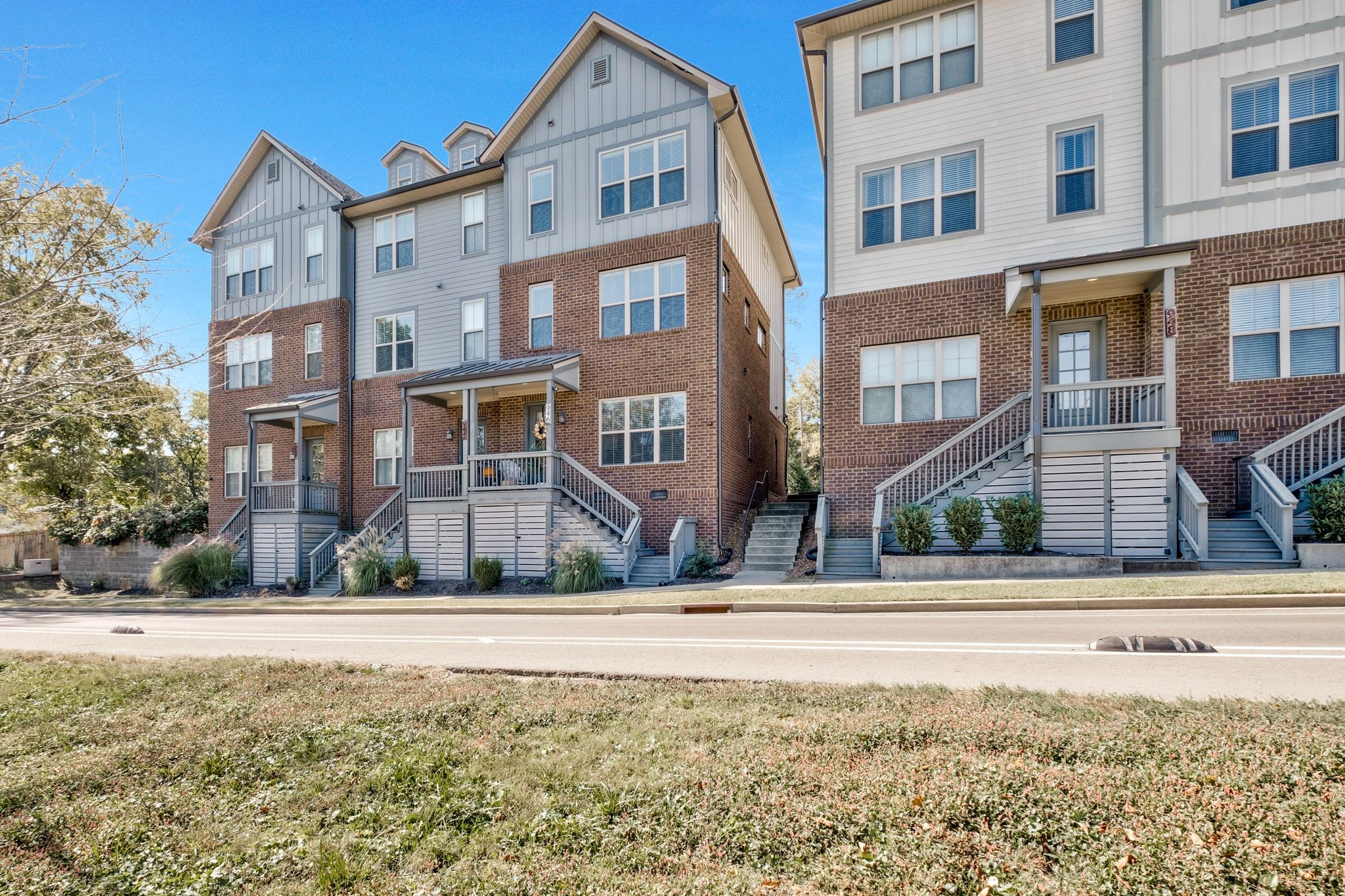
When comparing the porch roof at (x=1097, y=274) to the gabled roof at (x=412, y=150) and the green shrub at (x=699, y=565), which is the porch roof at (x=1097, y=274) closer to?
the green shrub at (x=699, y=565)

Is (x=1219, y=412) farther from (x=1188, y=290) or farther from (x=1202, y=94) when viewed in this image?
(x=1202, y=94)

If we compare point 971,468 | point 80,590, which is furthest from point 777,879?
point 80,590

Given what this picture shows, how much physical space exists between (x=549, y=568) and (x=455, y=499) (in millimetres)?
3411

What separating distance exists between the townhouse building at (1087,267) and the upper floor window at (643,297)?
3732 millimetres

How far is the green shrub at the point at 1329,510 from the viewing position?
1077 cm

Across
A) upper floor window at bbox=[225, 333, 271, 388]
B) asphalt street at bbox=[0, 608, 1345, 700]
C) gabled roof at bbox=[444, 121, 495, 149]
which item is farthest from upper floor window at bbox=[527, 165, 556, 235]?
asphalt street at bbox=[0, 608, 1345, 700]

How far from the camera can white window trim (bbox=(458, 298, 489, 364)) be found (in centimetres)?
2030

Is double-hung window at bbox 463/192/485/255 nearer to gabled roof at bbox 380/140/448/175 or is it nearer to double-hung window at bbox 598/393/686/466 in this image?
gabled roof at bbox 380/140/448/175

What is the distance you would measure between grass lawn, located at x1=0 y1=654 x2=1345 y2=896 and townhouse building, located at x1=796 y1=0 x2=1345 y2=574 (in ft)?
31.9

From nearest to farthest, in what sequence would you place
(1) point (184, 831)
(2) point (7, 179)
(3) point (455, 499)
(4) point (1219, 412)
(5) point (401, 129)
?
1. (1) point (184, 831)
2. (2) point (7, 179)
3. (4) point (1219, 412)
4. (3) point (455, 499)
5. (5) point (401, 129)

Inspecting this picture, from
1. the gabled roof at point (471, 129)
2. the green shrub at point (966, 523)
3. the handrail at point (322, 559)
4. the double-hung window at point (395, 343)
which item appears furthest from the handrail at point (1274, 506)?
the gabled roof at point (471, 129)

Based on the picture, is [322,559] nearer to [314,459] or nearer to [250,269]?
[314,459]

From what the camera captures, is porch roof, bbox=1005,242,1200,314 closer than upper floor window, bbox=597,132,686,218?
Yes

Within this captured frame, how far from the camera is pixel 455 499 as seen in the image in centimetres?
1773
